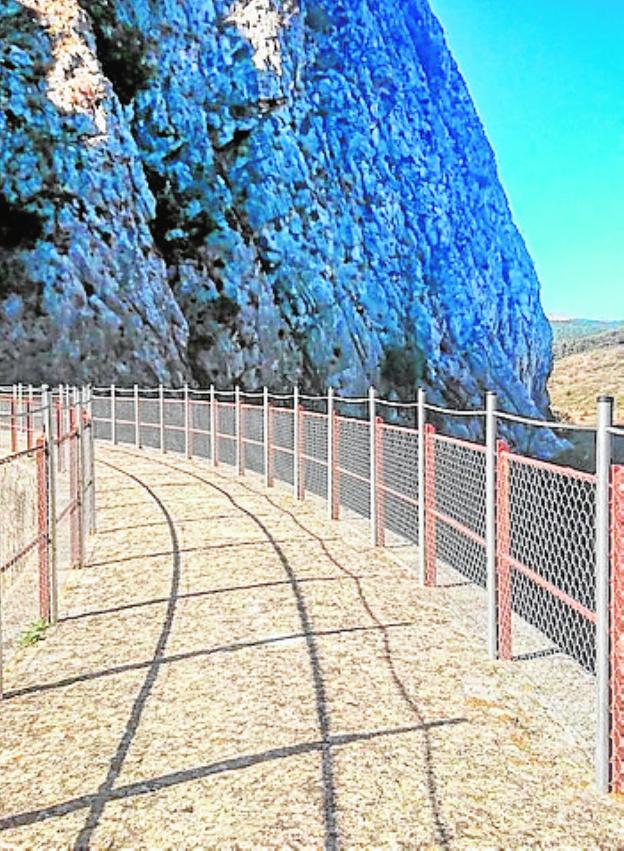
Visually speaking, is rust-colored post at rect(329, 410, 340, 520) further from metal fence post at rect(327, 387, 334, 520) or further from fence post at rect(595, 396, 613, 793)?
fence post at rect(595, 396, 613, 793)

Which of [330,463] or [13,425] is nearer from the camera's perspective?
[330,463]

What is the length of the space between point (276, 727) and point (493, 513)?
2.31m

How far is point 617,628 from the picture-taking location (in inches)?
165

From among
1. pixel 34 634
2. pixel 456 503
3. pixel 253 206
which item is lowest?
pixel 34 634

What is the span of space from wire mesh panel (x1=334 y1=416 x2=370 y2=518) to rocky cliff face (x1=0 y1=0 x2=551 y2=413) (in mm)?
26420

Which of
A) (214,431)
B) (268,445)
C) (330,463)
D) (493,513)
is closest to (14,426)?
(214,431)

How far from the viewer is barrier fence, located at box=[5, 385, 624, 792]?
4.26 meters

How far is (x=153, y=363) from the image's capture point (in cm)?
3884

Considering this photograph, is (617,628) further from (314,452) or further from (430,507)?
(314,452)

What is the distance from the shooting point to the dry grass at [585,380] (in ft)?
351

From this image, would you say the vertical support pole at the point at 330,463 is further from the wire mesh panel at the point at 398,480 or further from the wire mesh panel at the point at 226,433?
the wire mesh panel at the point at 226,433

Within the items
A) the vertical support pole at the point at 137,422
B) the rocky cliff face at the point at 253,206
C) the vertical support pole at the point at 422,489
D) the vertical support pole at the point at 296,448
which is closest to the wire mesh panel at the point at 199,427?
the vertical support pole at the point at 137,422

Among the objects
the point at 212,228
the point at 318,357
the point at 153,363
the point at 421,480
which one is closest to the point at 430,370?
the point at 318,357

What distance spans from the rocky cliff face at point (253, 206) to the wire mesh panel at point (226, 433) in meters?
18.8
